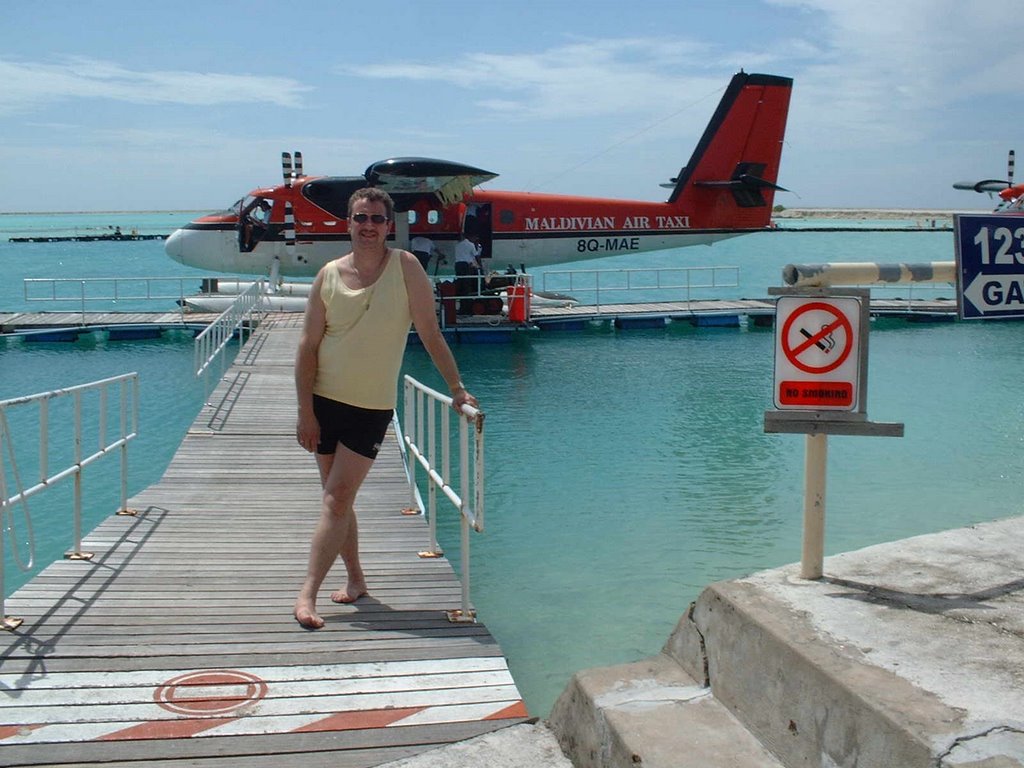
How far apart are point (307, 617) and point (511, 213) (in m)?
18.2

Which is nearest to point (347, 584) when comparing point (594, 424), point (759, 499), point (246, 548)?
point (246, 548)

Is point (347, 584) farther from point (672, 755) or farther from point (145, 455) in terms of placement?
point (145, 455)

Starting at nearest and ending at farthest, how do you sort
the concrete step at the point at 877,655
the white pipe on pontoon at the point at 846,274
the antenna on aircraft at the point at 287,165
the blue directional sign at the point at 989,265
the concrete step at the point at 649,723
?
the concrete step at the point at 877,655
the concrete step at the point at 649,723
the white pipe on pontoon at the point at 846,274
the blue directional sign at the point at 989,265
the antenna on aircraft at the point at 287,165

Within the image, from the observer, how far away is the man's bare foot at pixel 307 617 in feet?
13.3

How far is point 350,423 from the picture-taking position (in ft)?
13.1

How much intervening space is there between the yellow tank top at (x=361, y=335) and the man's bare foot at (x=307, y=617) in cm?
86

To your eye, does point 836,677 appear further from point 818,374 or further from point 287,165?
point 287,165

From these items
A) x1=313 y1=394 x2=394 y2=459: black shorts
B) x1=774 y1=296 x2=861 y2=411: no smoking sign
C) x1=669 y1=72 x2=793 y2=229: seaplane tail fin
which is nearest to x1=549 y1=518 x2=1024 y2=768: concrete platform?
x1=774 y1=296 x2=861 y2=411: no smoking sign

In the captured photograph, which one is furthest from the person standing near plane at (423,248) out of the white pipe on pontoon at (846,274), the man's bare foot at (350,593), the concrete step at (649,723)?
the concrete step at (649,723)

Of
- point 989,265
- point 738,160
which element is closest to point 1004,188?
point 738,160

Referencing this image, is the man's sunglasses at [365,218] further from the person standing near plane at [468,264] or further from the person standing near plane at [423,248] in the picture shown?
the person standing near plane at [423,248]

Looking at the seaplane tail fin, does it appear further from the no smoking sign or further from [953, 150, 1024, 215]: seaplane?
the no smoking sign

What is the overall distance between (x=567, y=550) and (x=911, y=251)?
91.2 meters

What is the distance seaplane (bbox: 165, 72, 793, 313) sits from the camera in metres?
20.4
